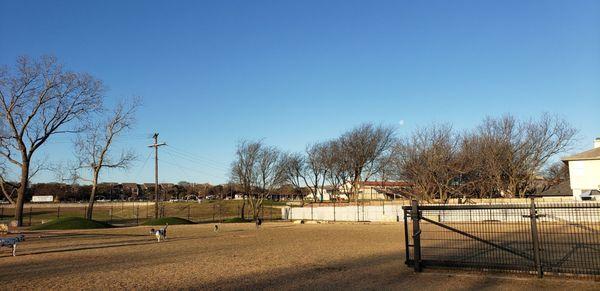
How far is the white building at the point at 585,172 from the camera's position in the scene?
42094 millimetres

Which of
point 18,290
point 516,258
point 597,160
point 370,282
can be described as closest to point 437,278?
point 370,282

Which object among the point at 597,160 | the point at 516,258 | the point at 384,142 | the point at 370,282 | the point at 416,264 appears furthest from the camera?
the point at 384,142

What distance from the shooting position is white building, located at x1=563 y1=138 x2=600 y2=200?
138 feet

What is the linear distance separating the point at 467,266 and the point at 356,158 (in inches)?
2306

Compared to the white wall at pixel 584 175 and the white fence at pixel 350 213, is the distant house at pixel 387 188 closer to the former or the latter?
the white fence at pixel 350 213

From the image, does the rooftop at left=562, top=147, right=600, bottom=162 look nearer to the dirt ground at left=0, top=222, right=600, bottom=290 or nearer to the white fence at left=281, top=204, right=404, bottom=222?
the white fence at left=281, top=204, right=404, bottom=222

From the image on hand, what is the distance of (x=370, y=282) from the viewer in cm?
995

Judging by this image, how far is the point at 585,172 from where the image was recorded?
42.8 meters

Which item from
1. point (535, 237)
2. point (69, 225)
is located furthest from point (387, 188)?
point (535, 237)

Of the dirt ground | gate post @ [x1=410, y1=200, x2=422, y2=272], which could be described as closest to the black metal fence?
gate post @ [x1=410, y1=200, x2=422, y2=272]

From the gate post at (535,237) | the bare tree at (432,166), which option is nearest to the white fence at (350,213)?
the bare tree at (432,166)

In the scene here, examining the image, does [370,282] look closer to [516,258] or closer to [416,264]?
[416,264]

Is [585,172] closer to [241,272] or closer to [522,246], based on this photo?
[522,246]

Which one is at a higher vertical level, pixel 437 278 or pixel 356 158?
pixel 356 158
